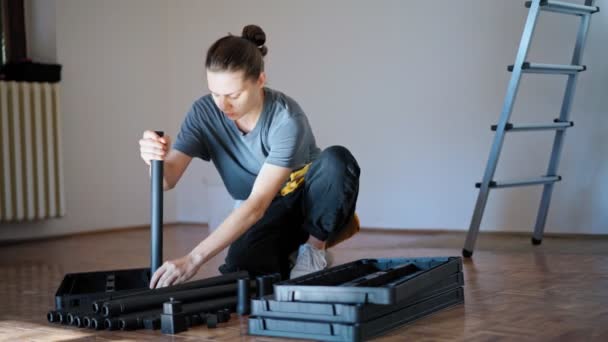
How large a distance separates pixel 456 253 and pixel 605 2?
4.37 feet

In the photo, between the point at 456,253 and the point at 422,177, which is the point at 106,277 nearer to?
the point at 456,253

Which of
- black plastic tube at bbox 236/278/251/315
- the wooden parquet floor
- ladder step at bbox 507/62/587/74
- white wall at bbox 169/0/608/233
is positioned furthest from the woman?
white wall at bbox 169/0/608/233

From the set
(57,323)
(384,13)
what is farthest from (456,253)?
(57,323)

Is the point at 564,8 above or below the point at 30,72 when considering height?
above

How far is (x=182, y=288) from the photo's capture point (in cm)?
188

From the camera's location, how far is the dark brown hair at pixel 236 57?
1.97 m

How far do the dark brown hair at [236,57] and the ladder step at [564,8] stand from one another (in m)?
1.40

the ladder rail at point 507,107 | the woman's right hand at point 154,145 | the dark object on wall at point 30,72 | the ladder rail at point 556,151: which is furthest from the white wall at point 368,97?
the woman's right hand at point 154,145

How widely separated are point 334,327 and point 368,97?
2.67m

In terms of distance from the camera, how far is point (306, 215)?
2389mm

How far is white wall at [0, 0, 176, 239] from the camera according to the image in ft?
13.9

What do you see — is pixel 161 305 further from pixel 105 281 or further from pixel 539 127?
pixel 539 127

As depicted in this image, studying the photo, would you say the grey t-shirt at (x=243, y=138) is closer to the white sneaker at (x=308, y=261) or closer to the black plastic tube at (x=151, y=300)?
the white sneaker at (x=308, y=261)

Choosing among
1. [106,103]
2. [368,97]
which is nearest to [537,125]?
[368,97]
